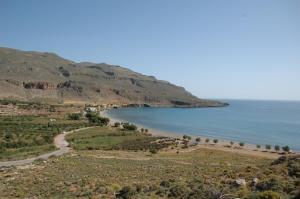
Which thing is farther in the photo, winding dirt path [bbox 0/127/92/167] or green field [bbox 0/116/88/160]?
green field [bbox 0/116/88/160]

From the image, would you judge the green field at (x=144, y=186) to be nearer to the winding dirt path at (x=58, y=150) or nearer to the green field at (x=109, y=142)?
the winding dirt path at (x=58, y=150)

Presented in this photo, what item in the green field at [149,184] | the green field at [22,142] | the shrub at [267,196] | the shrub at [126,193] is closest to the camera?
the shrub at [267,196]

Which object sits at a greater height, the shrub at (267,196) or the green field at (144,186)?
the shrub at (267,196)

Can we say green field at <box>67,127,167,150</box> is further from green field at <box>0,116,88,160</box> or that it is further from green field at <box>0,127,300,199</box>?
green field at <box>0,127,300,199</box>

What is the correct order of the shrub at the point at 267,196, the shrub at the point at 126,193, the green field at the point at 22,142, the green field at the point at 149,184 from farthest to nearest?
the green field at the point at 22,142
the shrub at the point at 126,193
the green field at the point at 149,184
the shrub at the point at 267,196

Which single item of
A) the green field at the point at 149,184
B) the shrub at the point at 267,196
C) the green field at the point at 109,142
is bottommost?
the green field at the point at 109,142

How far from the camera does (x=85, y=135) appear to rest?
3054 inches

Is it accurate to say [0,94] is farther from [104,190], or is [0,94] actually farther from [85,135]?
[104,190]

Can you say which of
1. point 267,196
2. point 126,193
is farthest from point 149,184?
point 267,196

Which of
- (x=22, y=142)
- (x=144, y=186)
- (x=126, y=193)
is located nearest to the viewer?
(x=126, y=193)

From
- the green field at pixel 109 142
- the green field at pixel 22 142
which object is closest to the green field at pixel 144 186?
the green field at pixel 22 142

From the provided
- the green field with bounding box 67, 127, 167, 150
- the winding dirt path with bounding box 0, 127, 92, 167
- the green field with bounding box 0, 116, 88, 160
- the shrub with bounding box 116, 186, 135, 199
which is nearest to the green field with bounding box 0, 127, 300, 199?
the shrub with bounding box 116, 186, 135, 199

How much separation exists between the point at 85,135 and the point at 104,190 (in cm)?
5824

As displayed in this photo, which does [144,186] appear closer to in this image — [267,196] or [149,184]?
[149,184]
